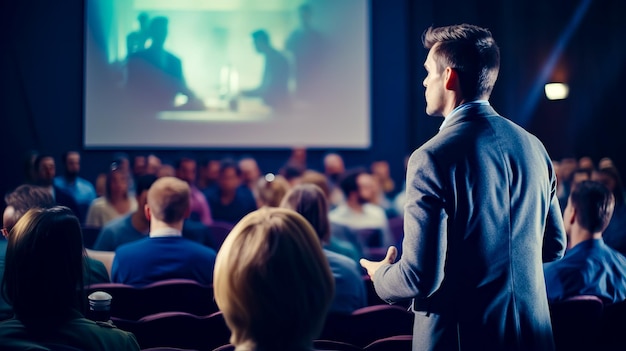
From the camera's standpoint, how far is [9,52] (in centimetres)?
1027

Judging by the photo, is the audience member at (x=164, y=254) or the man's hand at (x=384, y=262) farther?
the audience member at (x=164, y=254)

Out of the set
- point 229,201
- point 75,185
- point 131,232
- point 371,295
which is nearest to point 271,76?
point 229,201

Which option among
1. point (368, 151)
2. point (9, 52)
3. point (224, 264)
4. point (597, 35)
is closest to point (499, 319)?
point (224, 264)

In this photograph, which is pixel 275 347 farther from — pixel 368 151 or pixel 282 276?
pixel 368 151

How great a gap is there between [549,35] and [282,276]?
31.3 ft

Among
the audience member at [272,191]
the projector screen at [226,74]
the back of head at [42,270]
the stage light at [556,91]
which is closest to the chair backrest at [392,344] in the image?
the back of head at [42,270]

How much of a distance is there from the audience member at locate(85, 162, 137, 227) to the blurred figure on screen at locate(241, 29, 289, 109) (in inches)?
143

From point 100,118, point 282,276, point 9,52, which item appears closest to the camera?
point 282,276

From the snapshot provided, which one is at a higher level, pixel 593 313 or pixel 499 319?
pixel 499 319

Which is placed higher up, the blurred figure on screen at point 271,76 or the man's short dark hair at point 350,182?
the blurred figure on screen at point 271,76

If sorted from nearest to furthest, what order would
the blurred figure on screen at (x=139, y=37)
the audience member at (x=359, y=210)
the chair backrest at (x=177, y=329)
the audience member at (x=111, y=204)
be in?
the chair backrest at (x=177, y=329), the audience member at (x=359, y=210), the audience member at (x=111, y=204), the blurred figure on screen at (x=139, y=37)

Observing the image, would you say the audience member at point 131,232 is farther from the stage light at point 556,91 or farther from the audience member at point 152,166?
the stage light at point 556,91

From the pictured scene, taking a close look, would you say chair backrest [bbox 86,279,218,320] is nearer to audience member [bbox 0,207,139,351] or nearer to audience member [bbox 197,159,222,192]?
audience member [bbox 0,207,139,351]

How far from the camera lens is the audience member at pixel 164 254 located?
138 inches
